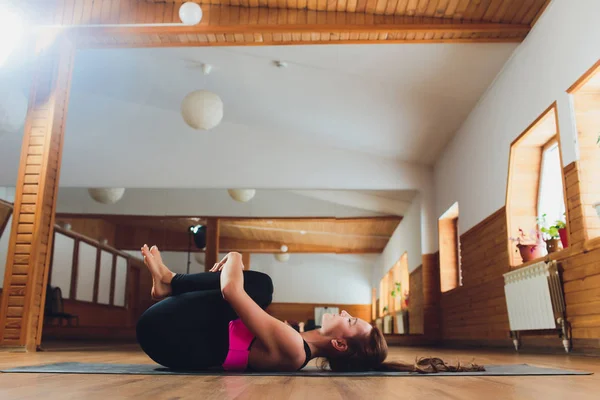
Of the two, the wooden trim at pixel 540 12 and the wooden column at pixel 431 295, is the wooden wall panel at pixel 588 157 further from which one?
the wooden column at pixel 431 295

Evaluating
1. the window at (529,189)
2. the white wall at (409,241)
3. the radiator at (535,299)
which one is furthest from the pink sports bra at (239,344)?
the white wall at (409,241)

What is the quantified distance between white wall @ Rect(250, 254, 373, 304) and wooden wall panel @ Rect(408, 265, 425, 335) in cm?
321

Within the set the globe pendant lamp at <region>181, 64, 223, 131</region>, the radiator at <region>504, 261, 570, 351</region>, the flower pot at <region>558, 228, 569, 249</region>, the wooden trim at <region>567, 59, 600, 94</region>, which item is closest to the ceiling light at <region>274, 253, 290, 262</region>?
the globe pendant lamp at <region>181, 64, 223, 131</region>

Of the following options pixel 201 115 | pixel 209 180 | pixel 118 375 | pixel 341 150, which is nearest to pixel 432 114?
pixel 341 150

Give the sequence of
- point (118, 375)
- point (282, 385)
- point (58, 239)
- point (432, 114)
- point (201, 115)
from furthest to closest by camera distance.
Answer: point (58, 239)
point (432, 114)
point (201, 115)
point (118, 375)
point (282, 385)

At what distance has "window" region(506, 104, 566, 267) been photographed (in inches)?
210

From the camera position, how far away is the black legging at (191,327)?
219 centimetres

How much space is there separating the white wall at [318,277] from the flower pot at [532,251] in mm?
7199

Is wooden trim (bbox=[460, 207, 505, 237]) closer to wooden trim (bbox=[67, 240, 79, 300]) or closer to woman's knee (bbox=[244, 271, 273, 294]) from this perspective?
woman's knee (bbox=[244, 271, 273, 294])

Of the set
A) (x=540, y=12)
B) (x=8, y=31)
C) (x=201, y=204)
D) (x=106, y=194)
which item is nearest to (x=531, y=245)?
(x=540, y=12)

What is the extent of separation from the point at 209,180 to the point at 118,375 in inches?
247

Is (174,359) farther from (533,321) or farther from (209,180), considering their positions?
(209,180)

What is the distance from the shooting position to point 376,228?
10.6 m

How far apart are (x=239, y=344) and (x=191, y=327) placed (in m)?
0.21
